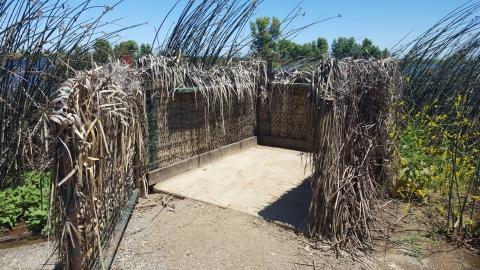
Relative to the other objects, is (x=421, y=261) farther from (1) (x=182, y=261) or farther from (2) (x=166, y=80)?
(2) (x=166, y=80)

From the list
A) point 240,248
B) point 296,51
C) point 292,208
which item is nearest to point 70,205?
point 240,248

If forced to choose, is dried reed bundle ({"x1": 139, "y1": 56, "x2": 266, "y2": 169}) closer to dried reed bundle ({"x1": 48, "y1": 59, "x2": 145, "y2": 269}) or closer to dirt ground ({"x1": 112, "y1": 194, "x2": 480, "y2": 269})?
dirt ground ({"x1": 112, "y1": 194, "x2": 480, "y2": 269})

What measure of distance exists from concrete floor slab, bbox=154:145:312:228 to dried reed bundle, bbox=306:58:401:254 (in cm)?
44

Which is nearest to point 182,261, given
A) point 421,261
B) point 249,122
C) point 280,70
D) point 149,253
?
point 149,253

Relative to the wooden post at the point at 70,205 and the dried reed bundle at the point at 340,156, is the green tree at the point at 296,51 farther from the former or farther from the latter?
the wooden post at the point at 70,205

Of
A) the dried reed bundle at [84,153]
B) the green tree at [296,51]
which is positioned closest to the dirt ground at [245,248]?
the dried reed bundle at [84,153]

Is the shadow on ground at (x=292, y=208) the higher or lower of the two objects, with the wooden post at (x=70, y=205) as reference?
lower

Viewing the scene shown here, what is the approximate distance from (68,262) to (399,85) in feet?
13.4

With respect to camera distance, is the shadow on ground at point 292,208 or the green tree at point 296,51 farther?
the green tree at point 296,51

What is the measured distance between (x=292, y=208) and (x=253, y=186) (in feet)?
2.62

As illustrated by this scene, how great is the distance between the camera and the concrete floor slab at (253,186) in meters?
3.87

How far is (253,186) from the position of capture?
457 cm

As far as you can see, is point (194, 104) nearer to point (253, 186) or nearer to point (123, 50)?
point (253, 186)

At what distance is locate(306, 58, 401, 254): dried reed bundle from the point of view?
303 cm
